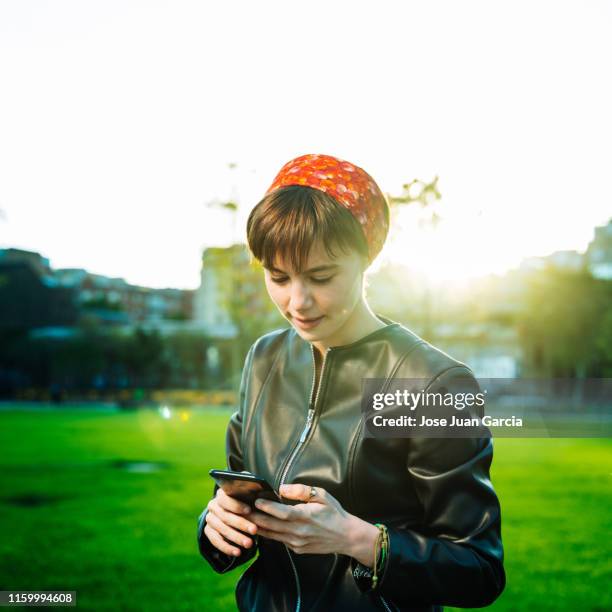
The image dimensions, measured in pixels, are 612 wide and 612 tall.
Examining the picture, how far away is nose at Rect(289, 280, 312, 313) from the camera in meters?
1.75

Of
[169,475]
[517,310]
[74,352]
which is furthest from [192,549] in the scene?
[74,352]

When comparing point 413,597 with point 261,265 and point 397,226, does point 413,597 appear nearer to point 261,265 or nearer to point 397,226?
point 261,265

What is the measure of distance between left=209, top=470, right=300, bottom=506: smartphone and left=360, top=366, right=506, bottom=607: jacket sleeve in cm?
29

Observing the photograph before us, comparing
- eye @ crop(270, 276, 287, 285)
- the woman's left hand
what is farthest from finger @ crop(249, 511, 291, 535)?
eye @ crop(270, 276, 287, 285)

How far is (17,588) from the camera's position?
536 cm

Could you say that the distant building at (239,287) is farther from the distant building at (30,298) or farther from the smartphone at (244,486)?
the distant building at (30,298)

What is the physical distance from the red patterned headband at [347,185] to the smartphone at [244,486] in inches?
25.3

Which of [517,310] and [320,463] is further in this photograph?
[517,310]

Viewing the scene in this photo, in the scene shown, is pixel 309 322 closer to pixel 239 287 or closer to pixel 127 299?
pixel 239 287

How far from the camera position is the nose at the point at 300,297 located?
5.73ft

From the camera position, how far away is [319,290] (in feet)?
5.75

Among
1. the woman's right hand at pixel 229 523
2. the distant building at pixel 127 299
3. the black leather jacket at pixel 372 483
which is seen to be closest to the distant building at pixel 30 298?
the distant building at pixel 127 299

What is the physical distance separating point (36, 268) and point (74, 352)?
33.8 feet

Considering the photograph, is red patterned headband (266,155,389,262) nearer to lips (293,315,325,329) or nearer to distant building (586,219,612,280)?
lips (293,315,325,329)
